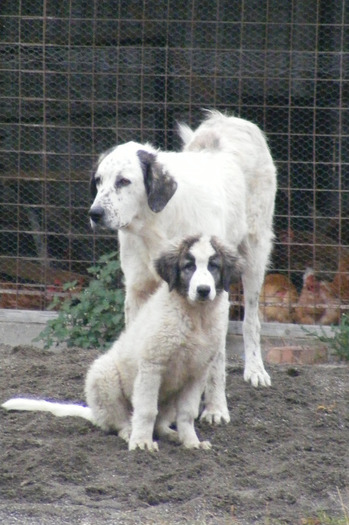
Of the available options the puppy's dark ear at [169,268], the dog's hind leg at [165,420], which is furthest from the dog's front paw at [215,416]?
the puppy's dark ear at [169,268]

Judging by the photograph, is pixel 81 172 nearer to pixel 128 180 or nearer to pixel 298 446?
pixel 128 180

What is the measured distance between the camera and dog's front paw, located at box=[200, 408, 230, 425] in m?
6.27

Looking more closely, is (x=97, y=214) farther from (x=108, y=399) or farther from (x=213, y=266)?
(x=108, y=399)

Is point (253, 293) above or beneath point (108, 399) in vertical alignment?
above

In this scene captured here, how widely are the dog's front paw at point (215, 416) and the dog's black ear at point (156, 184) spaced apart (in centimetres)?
121

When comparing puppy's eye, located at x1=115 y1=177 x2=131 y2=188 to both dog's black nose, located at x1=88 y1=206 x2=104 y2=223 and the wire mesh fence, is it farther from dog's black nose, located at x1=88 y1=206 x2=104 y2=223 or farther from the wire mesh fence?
the wire mesh fence

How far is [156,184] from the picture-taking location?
6.11 metres

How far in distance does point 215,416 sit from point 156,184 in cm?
138

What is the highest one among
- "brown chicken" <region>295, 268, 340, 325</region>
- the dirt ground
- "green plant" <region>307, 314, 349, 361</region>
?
"brown chicken" <region>295, 268, 340, 325</region>

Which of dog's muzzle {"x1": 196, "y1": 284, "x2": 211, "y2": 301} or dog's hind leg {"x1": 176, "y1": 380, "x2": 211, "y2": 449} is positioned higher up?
dog's muzzle {"x1": 196, "y1": 284, "x2": 211, "y2": 301}

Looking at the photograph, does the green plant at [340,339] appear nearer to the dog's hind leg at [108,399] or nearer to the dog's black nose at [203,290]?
the dog's hind leg at [108,399]

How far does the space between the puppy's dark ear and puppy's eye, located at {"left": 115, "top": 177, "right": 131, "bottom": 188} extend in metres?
0.63

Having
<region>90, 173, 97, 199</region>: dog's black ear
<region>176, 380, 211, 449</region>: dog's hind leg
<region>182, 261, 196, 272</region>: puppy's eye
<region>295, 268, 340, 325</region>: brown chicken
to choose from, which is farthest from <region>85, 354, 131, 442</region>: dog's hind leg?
<region>295, 268, 340, 325</region>: brown chicken

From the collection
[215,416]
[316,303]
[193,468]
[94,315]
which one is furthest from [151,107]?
[193,468]
